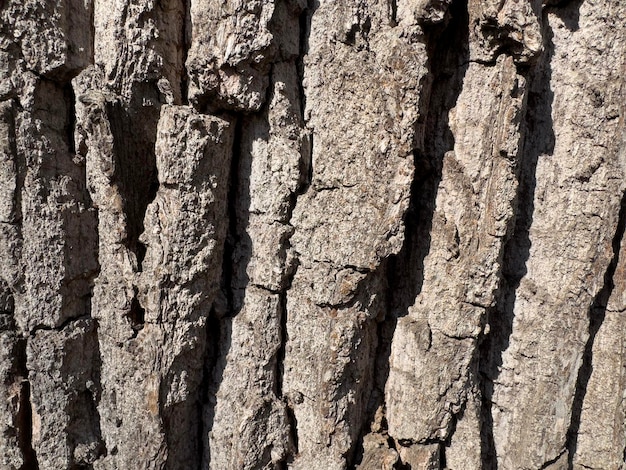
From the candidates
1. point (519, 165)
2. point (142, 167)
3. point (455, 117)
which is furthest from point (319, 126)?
point (519, 165)

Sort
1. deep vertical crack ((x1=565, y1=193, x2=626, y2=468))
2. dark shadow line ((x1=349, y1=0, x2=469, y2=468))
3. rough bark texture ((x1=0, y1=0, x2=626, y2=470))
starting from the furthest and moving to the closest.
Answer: deep vertical crack ((x1=565, y1=193, x2=626, y2=468))
dark shadow line ((x1=349, y1=0, x2=469, y2=468))
rough bark texture ((x1=0, y1=0, x2=626, y2=470))

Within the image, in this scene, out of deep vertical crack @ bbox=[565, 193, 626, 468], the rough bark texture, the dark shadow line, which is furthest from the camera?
deep vertical crack @ bbox=[565, 193, 626, 468]

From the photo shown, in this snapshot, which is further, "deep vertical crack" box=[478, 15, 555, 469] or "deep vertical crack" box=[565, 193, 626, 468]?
"deep vertical crack" box=[565, 193, 626, 468]

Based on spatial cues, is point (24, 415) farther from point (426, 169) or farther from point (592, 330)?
point (592, 330)

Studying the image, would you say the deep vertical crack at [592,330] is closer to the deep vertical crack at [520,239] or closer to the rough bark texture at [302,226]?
the rough bark texture at [302,226]

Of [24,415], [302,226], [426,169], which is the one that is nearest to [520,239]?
[426,169]

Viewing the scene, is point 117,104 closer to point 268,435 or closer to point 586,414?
point 268,435

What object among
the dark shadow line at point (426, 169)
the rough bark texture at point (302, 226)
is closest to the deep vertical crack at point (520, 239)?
the rough bark texture at point (302, 226)

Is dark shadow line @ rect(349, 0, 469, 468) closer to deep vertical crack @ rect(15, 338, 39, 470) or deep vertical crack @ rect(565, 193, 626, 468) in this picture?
deep vertical crack @ rect(565, 193, 626, 468)

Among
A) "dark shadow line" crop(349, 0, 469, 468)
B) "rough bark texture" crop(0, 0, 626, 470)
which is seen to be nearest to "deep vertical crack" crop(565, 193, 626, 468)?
"rough bark texture" crop(0, 0, 626, 470)

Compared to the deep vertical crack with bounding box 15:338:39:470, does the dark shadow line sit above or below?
above
